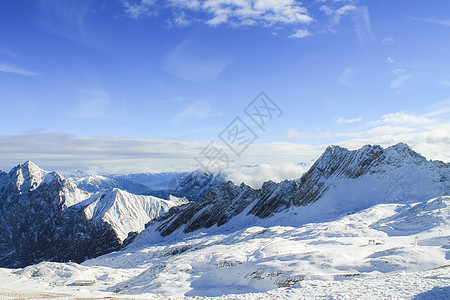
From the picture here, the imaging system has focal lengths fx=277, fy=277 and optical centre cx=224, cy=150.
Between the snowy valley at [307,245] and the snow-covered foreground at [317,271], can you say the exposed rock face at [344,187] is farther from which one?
the snow-covered foreground at [317,271]

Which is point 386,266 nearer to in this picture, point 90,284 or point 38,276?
point 90,284

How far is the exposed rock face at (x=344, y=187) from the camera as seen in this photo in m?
82.6

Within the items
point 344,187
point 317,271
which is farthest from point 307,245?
point 344,187

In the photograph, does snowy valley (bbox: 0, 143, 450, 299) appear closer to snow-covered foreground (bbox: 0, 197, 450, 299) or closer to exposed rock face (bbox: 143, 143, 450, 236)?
snow-covered foreground (bbox: 0, 197, 450, 299)

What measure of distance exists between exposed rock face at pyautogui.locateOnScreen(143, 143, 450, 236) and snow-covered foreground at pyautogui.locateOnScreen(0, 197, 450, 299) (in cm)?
1775

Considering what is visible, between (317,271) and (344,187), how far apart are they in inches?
2958

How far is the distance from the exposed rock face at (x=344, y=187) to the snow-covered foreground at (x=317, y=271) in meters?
17.8

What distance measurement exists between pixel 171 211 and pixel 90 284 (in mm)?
108391

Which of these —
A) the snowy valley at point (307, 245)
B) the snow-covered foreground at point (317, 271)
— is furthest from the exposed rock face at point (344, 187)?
the snow-covered foreground at point (317, 271)

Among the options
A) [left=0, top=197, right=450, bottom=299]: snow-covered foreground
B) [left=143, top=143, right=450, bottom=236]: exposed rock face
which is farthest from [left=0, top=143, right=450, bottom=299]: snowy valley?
[left=143, top=143, right=450, bottom=236]: exposed rock face

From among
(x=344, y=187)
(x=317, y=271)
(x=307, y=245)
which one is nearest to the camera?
(x=317, y=271)

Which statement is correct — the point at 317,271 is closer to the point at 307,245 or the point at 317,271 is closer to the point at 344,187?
the point at 307,245

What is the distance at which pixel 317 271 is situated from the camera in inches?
1083

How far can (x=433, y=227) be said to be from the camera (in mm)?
52188
